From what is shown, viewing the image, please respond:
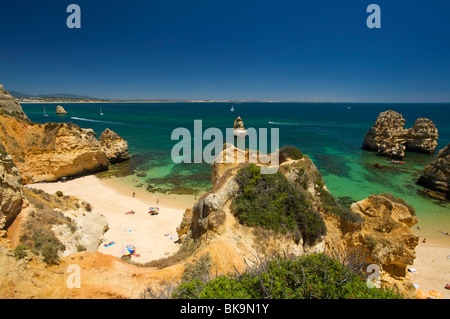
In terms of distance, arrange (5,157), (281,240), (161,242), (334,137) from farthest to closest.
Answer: (334,137), (161,242), (5,157), (281,240)

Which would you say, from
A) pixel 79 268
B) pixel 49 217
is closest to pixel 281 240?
pixel 79 268

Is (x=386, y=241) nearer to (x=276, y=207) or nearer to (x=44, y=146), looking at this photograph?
(x=276, y=207)

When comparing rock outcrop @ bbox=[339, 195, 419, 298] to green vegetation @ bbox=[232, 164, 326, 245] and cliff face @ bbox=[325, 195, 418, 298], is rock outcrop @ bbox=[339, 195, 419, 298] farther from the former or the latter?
green vegetation @ bbox=[232, 164, 326, 245]

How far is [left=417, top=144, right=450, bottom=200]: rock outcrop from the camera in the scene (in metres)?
25.8

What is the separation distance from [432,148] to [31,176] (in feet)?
224

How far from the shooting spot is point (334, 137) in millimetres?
62156

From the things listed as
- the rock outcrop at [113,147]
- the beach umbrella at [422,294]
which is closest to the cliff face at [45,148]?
the rock outcrop at [113,147]

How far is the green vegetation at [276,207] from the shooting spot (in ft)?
32.3

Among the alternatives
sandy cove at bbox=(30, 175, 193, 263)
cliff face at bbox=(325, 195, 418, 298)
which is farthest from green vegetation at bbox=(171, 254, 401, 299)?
sandy cove at bbox=(30, 175, 193, 263)

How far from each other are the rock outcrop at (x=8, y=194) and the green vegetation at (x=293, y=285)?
32.6ft

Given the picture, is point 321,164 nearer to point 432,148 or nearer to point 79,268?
point 432,148

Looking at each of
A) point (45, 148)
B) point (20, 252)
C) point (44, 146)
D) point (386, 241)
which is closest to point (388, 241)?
point (386, 241)

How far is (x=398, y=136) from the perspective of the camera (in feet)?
147

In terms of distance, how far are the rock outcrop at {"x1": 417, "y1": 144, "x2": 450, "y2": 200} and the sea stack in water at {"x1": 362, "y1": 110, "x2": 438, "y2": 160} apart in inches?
628
